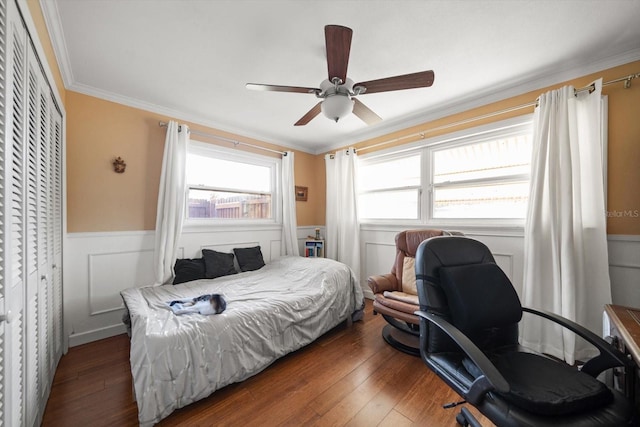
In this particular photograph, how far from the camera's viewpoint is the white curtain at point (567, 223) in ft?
6.24

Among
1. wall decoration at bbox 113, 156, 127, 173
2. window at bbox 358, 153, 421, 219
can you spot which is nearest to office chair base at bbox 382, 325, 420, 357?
window at bbox 358, 153, 421, 219

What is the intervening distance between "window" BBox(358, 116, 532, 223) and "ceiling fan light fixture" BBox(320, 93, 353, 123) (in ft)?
5.38

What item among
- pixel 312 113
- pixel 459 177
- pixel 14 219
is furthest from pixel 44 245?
pixel 459 177

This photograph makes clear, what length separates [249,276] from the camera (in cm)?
288

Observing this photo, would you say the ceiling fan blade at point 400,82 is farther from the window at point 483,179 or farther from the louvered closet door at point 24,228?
the louvered closet door at point 24,228

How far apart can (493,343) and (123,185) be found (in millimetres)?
3406

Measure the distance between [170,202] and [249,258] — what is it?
3.79 ft

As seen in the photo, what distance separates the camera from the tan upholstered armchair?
2.19 meters

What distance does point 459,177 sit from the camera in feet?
9.19

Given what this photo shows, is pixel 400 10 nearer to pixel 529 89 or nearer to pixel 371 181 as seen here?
pixel 529 89

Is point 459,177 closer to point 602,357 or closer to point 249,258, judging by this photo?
point 602,357

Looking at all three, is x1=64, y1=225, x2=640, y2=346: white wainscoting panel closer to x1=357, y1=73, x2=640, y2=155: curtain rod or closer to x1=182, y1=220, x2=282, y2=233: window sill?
x1=182, y1=220, x2=282, y2=233: window sill

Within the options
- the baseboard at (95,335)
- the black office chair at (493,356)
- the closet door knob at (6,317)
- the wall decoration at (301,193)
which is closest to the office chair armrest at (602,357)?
the black office chair at (493,356)

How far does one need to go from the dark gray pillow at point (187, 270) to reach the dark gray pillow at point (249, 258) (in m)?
Answer: 0.48
